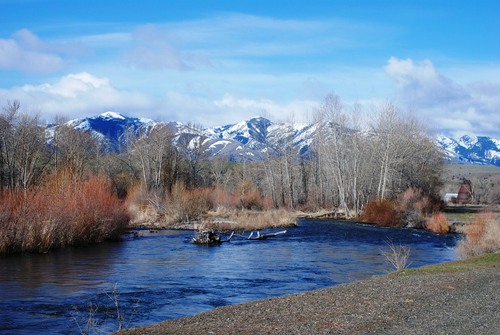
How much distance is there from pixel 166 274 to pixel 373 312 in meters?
13.9

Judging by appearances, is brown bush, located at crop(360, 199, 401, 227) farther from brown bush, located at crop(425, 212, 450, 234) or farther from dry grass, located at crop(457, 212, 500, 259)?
dry grass, located at crop(457, 212, 500, 259)

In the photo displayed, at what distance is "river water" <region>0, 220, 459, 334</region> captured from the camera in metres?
18.2

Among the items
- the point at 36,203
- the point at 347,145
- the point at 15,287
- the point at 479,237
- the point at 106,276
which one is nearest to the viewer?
the point at 15,287

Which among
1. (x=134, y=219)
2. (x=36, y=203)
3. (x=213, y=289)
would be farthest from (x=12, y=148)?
(x=213, y=289)

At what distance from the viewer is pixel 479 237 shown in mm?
31500

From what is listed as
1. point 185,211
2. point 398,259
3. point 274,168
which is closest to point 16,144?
point 185,211

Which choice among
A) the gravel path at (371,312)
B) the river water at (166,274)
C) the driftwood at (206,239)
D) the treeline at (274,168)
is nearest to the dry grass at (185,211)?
the treeline at (274,168)

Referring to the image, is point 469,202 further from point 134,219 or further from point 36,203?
point 36,203

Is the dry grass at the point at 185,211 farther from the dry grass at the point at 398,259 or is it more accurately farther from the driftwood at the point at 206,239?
the dry grass at the point at 398,259

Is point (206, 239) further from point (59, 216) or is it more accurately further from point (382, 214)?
point (382, 214)

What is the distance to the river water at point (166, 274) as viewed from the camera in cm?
1825

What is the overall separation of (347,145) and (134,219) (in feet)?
104

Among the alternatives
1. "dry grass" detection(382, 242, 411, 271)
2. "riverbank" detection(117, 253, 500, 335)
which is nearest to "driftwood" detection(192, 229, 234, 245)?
"dry grass" detection(382, 242, 411, 271)

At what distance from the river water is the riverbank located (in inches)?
124
